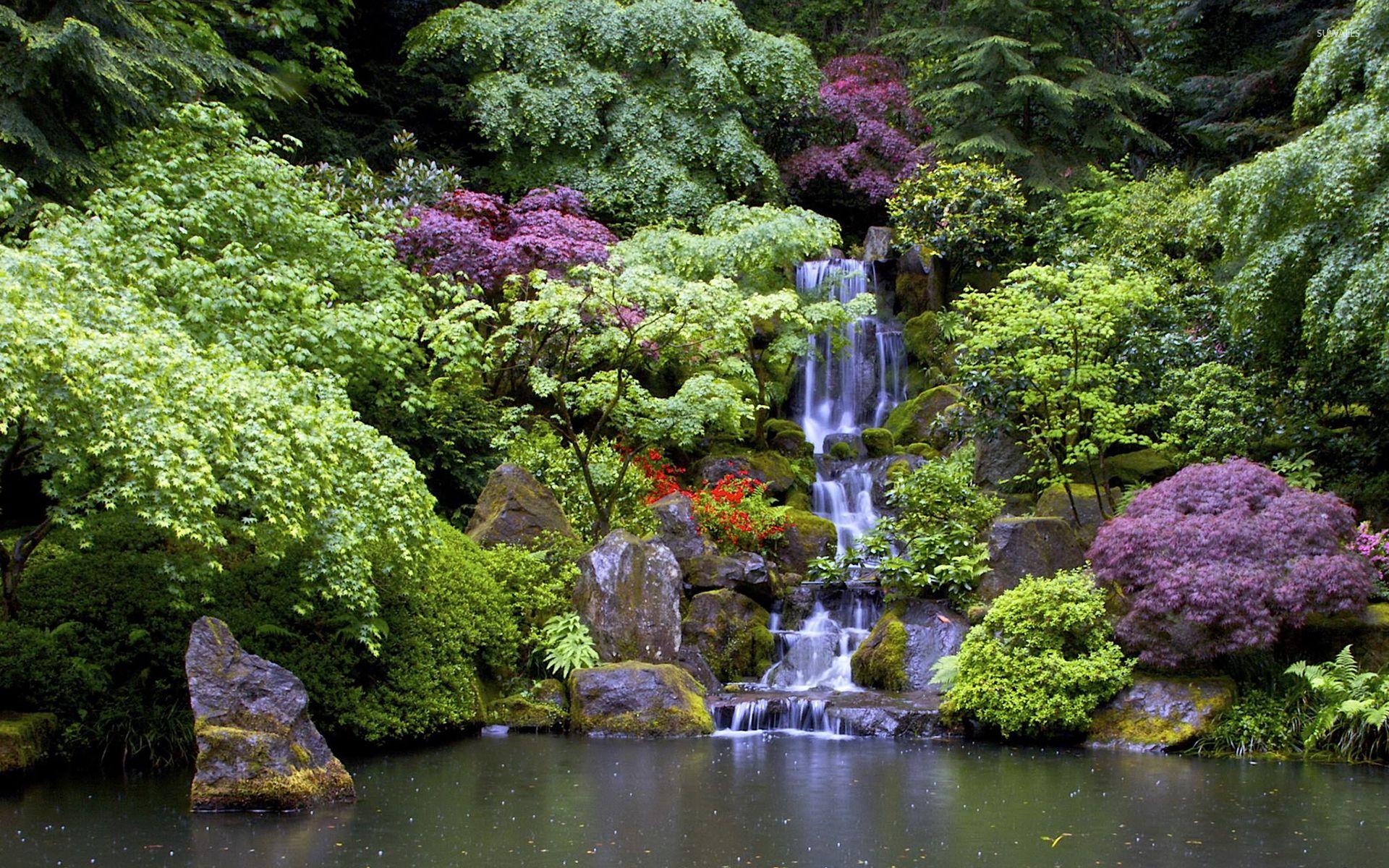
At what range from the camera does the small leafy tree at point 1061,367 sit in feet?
47.8

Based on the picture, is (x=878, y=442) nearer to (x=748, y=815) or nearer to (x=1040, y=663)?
(x=1040, y=663)

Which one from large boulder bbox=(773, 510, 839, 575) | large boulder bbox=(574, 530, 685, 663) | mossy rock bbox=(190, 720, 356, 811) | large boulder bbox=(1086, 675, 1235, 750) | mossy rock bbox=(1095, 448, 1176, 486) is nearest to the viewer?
mossy rock bbox=(190, 720, 356, 811)

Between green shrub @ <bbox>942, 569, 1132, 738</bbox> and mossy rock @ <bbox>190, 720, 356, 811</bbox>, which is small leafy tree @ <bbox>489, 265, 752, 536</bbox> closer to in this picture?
green shrub @ <bbox>942, 569, 1132, 738</bbox>

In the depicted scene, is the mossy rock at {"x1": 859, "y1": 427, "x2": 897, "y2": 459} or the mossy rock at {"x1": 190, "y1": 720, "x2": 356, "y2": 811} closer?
the mossy rock at {"x1": 190, "y1": 720, "x2": 356, "y2": 811}

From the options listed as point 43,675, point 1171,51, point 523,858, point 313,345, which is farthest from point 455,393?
point 1171,51

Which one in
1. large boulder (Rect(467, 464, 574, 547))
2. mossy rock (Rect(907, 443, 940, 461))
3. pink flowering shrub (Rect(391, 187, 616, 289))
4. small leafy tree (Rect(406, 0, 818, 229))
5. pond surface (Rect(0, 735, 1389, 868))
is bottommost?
pond surface (Rect(0, 735, 1389, 868))

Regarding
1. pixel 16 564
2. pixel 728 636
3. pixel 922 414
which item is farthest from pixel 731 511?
pixel 16 564

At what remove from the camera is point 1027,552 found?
13672 mm

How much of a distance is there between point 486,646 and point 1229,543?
7.48 m

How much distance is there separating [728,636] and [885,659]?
1.83 m

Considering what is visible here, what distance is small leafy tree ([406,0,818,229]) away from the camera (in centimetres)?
2238

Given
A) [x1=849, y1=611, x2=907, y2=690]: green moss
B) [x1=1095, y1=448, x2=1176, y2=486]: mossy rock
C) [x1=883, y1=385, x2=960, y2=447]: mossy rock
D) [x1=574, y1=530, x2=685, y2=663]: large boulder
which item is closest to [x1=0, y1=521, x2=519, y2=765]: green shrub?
[x1=574, y1=530, x2=685, y2=663]: large boulder

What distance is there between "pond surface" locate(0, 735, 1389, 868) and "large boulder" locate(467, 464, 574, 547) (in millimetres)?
3521

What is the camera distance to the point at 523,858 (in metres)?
7.05
